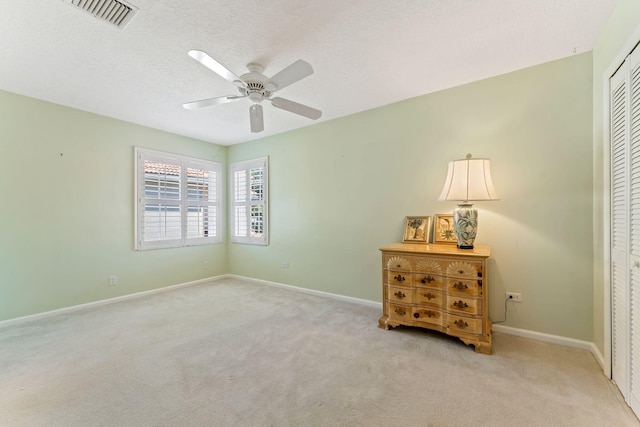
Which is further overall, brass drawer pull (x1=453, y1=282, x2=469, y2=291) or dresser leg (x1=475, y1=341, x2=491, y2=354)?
brass drawer pull (x1=453, y1=282, x2=469, y2=291)

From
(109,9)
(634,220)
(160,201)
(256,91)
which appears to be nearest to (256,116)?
(256,91)

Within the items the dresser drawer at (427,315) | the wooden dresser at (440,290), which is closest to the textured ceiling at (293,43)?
the wooden dresser at (440,290)

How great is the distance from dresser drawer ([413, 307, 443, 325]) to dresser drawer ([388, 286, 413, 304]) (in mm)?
110

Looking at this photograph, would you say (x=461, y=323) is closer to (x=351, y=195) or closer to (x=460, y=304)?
(x=460, y=304)

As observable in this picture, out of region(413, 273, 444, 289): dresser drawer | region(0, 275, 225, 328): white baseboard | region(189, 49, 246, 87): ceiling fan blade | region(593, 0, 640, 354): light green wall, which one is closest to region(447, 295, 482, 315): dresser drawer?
region(413, 273, 444, 289): dresser drawer

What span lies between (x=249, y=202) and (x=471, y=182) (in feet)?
11.6

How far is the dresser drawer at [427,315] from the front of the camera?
2.40m

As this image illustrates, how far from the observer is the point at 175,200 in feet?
13.9

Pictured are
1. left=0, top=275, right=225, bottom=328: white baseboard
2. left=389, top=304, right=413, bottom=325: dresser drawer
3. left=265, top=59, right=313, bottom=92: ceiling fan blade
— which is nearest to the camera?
left=265, top=59, right=313, bottom=92: ceiling fan blade

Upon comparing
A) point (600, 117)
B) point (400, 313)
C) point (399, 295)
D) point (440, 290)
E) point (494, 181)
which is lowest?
point (400, 313)

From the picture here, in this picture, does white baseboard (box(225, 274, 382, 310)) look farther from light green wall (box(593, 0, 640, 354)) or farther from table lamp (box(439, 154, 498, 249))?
light green wall (box(593, 0, 640, 354))

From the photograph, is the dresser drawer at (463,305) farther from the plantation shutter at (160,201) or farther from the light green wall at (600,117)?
the plantation shutter at (160,201)

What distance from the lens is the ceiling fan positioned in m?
1.84

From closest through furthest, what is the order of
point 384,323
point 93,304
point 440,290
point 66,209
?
point 440,290, point 384,323, point 66,209, point 93,304
